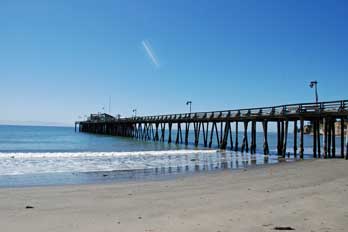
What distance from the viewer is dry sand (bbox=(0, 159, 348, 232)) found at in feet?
21.3

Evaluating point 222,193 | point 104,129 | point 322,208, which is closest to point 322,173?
point 222,193

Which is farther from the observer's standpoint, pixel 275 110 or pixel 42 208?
pixel 275 110

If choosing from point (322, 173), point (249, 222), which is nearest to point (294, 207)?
point (249, 222)

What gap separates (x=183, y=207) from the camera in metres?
8.08

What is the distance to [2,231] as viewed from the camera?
6.24 metres

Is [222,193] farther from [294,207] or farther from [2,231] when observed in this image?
[2,231]

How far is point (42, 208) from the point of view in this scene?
324 inches

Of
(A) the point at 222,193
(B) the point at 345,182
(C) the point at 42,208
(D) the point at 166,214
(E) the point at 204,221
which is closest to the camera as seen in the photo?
(E) the point at 204,221

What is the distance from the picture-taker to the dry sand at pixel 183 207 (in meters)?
6.49

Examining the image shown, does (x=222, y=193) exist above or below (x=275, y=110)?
below

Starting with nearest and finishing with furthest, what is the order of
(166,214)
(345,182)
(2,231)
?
(2,231)
(166,214)
(345,182)

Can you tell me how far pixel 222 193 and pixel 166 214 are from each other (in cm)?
302

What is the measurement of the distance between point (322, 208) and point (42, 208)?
6250 millimetres

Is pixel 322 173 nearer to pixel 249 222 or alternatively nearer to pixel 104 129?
pixel 249 222
